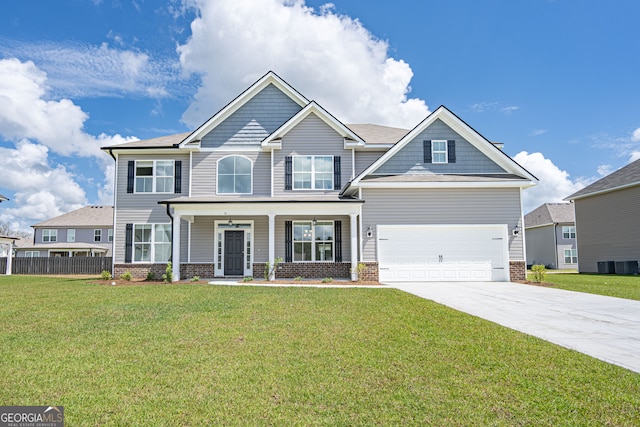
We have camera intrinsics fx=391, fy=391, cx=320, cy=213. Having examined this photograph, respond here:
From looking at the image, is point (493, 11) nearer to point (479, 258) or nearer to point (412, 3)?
point (412, 3)

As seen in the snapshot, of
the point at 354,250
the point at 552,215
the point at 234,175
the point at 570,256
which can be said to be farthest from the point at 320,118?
the point at 570,256

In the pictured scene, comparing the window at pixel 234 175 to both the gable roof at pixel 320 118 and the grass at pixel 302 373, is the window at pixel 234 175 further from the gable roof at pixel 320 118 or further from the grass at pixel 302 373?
the grass at pixel 302 373

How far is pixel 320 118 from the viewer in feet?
59.3

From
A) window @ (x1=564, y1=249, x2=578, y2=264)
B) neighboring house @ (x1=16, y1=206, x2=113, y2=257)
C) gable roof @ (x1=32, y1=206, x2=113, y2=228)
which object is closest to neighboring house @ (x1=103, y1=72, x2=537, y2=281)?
window @ (x1=564, y1=249, x2=578, y2=264)

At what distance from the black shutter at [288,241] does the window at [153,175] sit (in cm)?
617

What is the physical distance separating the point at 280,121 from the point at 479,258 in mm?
10976

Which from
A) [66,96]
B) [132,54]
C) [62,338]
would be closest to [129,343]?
[62,338]

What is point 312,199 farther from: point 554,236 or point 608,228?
point 554,236

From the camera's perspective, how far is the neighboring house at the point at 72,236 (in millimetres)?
40156

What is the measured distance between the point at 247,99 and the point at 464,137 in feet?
33.7

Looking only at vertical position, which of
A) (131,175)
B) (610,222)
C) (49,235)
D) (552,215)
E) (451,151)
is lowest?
(610,222)

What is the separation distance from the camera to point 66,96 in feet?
64.3

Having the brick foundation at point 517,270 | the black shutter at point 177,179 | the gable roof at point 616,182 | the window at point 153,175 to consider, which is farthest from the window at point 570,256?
the window at point 153,175

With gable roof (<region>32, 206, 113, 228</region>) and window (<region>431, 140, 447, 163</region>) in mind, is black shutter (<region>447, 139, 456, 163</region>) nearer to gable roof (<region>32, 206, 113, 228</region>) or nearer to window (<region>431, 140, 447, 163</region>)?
window (<region>431, 140, 447, 163</region>)
